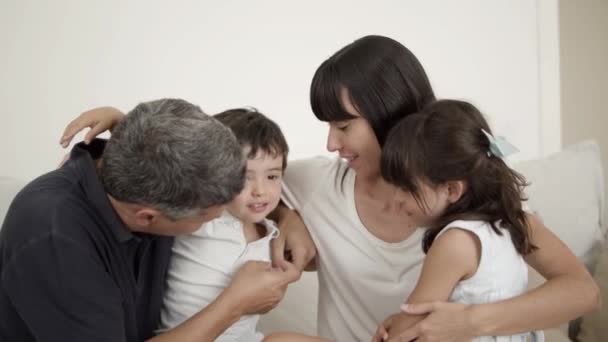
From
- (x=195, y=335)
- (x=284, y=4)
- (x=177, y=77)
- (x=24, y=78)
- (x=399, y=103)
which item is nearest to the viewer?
(x=195, y=335)

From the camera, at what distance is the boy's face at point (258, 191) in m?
1.54

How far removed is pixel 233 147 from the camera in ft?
3.67

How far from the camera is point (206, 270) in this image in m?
1.51

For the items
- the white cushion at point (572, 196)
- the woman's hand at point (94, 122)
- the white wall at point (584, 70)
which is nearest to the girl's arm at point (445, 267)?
the woman's hand at point (94, 122)

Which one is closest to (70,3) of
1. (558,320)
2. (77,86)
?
(77,86)

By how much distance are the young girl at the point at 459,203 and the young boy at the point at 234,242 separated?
32 cm

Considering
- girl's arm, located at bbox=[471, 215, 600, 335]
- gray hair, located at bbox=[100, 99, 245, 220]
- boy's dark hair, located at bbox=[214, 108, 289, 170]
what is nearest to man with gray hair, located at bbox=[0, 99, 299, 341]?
gray hair, located at bbox=[100, 99, 245, 220]

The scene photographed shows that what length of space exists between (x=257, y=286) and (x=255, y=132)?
37cm

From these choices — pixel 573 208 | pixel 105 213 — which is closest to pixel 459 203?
pixel 105 213

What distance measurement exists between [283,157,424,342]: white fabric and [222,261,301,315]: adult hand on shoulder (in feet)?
0.52

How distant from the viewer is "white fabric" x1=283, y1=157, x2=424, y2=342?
1564 millimetres

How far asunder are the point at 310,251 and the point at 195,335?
41cm

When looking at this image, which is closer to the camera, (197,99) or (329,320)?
(329,320)

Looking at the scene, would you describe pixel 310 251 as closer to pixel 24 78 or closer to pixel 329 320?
pixel 329 320
